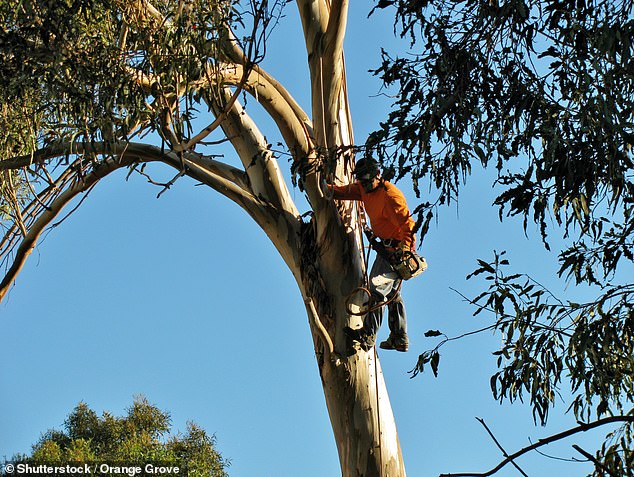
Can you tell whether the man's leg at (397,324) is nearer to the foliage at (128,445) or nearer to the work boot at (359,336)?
the work boot at (359,336)

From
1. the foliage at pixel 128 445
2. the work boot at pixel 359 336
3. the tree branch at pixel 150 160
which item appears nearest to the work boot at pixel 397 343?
the work boot at pixel 359 336

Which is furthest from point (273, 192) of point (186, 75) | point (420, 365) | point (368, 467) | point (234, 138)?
point (420, 365)

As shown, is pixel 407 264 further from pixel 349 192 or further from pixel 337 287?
pixel 337 287

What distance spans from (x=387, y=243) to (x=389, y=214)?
7.0 inches

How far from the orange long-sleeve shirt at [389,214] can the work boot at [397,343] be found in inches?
21.2

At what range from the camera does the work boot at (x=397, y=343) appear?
5.36 m

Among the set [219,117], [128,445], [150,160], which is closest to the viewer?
[219,117]

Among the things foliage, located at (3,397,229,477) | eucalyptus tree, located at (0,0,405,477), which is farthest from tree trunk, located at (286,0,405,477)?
foliage, located at (3,397,229,477)

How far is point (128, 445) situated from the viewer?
10742 mm

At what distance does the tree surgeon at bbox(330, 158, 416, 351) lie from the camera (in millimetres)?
5121

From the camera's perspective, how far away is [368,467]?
18.1 ft

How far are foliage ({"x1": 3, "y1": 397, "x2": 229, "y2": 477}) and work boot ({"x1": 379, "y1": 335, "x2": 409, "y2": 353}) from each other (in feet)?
17.6

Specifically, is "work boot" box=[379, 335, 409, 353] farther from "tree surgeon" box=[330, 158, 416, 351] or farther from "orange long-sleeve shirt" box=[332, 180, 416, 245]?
"orange long-sleeve shirt" box=[332, 180, 416, 245]

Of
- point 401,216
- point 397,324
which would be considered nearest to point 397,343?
point 397,324
